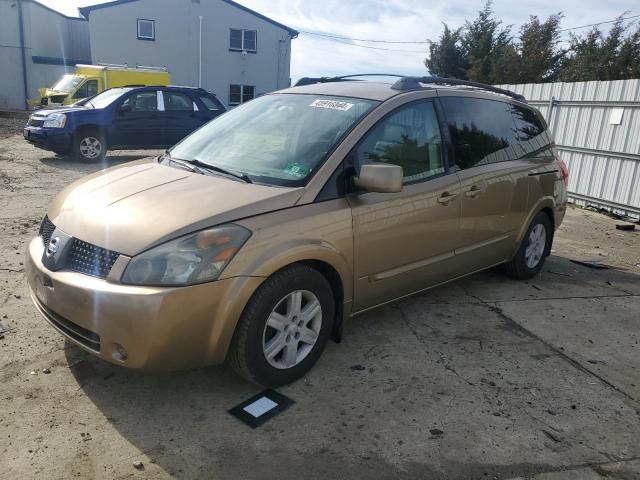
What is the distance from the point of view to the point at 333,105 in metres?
3.80

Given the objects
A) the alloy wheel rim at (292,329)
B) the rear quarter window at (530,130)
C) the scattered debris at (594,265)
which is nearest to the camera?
the alloy wheel rim at (292,329)

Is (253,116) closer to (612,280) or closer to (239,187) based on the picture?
(239,187)

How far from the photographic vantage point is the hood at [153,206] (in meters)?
2.79

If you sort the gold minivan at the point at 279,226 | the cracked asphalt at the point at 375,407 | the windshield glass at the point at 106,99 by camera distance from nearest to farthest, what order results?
1. the cracked asphalt at the point at 375,407
2. the gold minivan at the point at 279,226
3. the windshield glass at the point at 106,99

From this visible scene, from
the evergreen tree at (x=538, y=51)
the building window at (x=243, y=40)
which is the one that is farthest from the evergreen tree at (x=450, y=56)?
the building window at (x=243, y=40)

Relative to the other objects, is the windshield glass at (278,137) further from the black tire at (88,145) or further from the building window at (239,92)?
the building window at (239,92)

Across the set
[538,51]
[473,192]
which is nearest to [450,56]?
[538,51]

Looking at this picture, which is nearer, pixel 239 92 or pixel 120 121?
pixel 120 121

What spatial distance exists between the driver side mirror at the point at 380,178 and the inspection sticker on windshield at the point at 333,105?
620 mm

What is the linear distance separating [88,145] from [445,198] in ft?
31.8

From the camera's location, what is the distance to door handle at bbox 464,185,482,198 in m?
4.27

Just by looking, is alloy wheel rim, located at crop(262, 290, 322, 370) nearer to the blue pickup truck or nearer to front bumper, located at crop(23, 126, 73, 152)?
the blue pickup truck

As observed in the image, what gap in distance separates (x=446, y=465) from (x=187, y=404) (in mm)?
1438

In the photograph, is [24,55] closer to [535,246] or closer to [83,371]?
[535,246]
